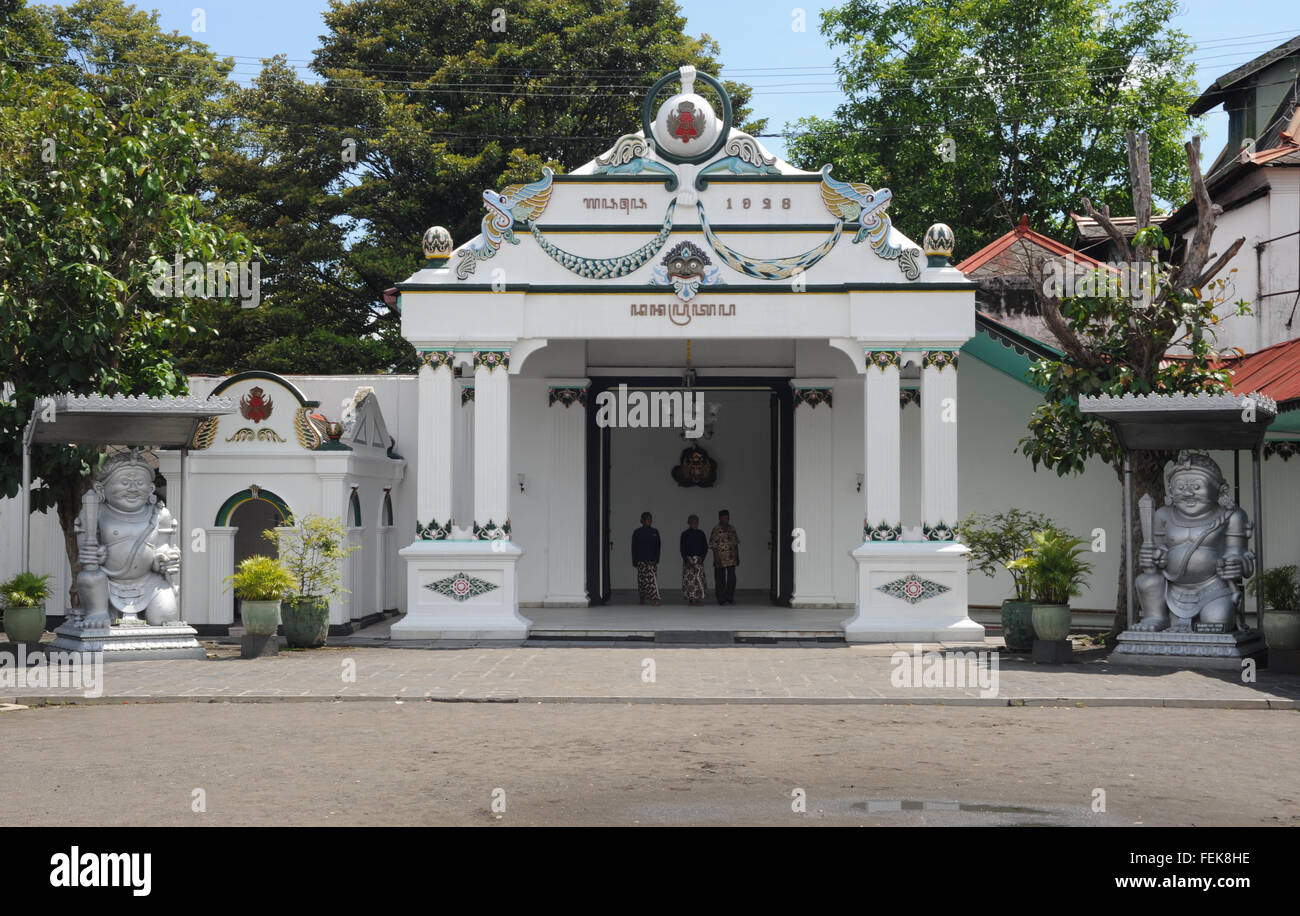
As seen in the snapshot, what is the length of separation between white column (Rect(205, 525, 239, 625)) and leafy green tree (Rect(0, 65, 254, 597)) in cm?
177

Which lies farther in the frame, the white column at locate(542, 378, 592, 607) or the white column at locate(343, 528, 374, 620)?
the white column at locate(542, 378, 592, 607)

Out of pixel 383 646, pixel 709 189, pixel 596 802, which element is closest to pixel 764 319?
pixel 709 189

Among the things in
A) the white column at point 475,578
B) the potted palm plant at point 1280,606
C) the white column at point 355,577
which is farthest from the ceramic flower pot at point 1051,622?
the white column at point 355,577

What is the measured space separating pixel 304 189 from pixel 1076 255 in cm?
1765

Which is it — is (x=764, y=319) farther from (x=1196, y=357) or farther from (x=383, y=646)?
(x=383, y=646)

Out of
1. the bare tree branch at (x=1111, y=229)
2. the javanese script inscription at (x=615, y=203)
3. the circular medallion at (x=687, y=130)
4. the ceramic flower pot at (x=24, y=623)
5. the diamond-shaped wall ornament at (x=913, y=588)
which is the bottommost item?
the ceramic flower pot at (x=24, y=623)

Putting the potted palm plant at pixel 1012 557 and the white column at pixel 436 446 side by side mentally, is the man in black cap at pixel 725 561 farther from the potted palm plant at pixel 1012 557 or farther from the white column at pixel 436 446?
the white column at pixel 436 446

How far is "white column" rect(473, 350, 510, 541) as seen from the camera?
1767 cm

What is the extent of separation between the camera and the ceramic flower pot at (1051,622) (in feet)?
49.2

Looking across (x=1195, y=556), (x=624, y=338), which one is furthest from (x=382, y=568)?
(x=1195, y=556)

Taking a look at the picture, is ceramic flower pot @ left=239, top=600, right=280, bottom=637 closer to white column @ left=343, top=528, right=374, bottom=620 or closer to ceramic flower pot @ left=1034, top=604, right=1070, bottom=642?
white column @ left=343, top=528, right=374, bottom=620

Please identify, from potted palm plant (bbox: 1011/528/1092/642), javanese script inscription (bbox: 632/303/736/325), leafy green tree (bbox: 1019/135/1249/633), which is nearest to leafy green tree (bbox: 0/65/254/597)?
javanese script inscription (bbox: 632/303/736/325)

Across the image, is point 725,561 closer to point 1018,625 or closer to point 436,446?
point 436,446

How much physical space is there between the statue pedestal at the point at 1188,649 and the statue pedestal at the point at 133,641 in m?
10.1
